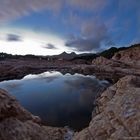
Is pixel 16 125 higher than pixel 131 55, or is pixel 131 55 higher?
pixel 131 55

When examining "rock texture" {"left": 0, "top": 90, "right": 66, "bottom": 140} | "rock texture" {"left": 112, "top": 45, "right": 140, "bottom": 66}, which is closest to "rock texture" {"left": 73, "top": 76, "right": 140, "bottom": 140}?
"rock texture" {"left": 0, "top": 90, "right": 66, "bottom": 140}

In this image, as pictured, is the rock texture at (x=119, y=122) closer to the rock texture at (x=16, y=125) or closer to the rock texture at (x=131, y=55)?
the rock texture at (x=16, y=125)

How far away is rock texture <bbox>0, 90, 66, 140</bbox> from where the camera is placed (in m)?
16.8

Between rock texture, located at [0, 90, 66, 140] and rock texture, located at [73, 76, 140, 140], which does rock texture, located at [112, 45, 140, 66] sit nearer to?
rock texture, located at [0, 90, 66, 140]

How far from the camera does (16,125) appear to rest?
1773 centimetres

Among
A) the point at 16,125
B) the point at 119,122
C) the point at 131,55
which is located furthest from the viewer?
the point at 131,55

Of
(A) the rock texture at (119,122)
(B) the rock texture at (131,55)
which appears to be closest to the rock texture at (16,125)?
(A) the rock texture at (119,122)

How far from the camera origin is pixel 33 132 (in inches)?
732

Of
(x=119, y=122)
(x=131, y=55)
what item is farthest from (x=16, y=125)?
(x=131, y=55)

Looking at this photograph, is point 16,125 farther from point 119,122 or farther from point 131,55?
point 131,55

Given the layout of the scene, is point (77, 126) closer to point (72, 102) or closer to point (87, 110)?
point (87, 110)

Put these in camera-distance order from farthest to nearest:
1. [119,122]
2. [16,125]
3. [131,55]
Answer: [131,55] → [16,125] → [119,122]

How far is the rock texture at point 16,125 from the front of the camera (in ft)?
55.2

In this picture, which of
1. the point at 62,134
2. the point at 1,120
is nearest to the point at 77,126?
the point at 62,134
